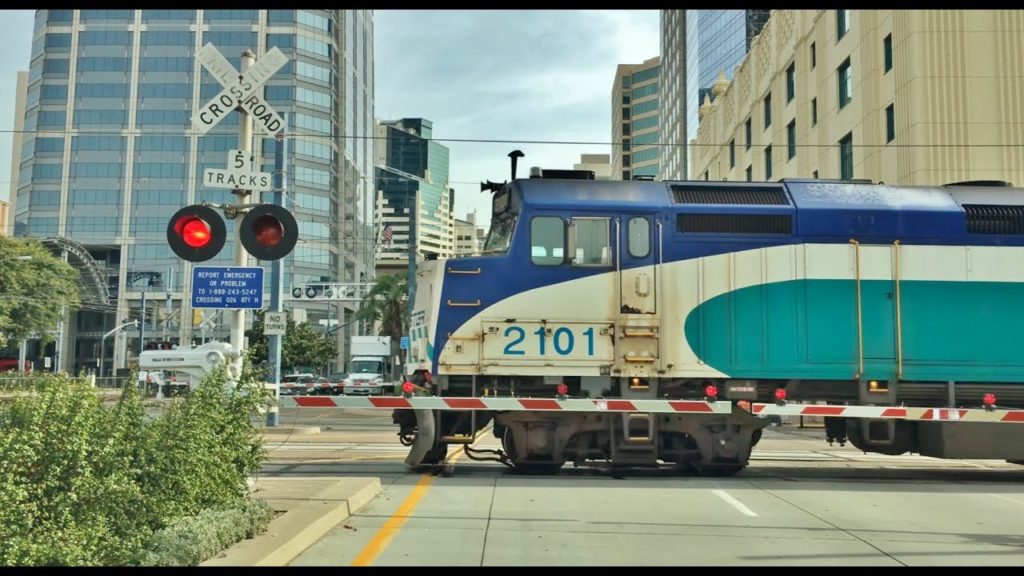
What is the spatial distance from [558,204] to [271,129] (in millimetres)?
4479

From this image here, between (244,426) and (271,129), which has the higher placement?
(271,129)

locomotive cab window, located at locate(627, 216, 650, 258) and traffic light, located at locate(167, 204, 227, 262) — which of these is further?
locomotive cab window, located at locate(627, 216, 650, 258)

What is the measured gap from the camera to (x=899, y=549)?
24.6ft

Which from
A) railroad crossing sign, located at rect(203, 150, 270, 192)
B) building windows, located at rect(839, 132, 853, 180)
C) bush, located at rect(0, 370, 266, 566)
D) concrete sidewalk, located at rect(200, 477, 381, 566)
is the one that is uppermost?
building windows, located at rect(839, 132, 853, 180)

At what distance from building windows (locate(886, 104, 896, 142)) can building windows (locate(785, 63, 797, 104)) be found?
10.9 metres

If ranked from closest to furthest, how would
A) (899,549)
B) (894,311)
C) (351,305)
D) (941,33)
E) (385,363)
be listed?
(899,549)
(894,311)
(941,33)
(385,363)
(351,305)

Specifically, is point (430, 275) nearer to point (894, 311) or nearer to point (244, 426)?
point (244, 426)

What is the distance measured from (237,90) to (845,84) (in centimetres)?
2825

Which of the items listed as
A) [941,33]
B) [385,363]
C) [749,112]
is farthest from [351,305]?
[941,33]

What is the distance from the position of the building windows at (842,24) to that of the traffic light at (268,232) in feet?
92.9

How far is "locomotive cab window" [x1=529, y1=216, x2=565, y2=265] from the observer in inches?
479

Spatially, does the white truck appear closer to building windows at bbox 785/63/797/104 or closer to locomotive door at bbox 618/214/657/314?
building windows at bbox 785/63/797/104

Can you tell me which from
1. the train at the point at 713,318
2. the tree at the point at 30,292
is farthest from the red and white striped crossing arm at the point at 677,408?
the tree at the point at 30,292

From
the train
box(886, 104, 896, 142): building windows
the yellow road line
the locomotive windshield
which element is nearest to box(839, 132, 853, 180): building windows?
box(886, 104, 896, 142): building windows
